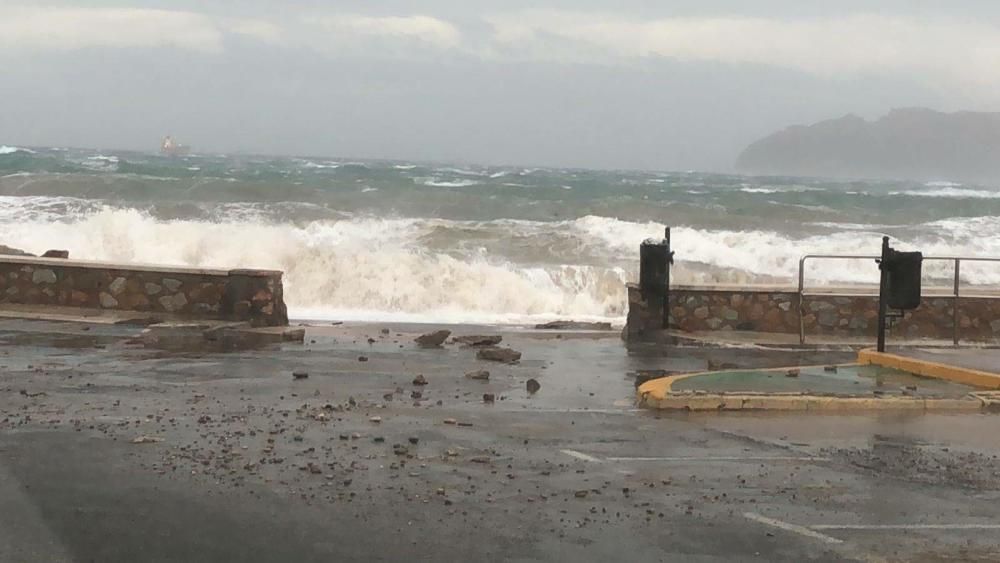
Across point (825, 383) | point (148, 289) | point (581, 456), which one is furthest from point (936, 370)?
point (148, 289)

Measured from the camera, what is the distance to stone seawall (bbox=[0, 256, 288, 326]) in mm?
17641

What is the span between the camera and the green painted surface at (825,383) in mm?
12641

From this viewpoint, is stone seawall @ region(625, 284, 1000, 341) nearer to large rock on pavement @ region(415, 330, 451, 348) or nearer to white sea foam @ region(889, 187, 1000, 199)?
large rock on pavement @ region(415, 330, 451, 348)

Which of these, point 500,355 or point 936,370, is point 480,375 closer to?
point 500,355

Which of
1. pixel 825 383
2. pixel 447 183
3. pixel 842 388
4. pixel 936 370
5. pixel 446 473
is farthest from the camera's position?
pixel 447 183

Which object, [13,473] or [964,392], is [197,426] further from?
[964,392]

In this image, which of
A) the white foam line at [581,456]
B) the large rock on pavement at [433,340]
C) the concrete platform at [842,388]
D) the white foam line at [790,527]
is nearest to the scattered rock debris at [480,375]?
the concrete platform at [842,388]

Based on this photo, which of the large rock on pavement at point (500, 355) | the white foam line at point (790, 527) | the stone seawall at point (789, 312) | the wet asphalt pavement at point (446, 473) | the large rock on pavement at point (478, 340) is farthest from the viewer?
the stone seawall at point (789, 312)

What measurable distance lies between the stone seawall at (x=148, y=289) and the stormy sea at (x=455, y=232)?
470 centimetres

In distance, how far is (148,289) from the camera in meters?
18.1

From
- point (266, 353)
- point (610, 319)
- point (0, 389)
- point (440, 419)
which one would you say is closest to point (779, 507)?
point (440, 419)

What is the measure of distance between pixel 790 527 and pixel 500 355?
8.12 m

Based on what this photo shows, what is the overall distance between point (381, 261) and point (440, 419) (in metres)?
17.1

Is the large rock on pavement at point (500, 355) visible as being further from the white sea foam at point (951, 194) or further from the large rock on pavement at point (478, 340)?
the white sea foam at point (951, 194)
